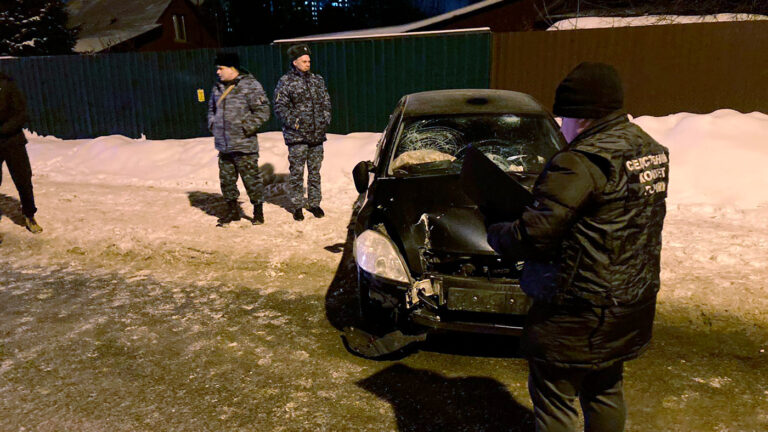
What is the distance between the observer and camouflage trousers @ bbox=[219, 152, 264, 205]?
6.26 meters

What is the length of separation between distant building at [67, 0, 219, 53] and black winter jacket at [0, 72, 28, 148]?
23.3m

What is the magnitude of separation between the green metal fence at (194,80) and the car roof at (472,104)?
5485mm

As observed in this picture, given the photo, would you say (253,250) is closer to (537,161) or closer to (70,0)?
(537,161)

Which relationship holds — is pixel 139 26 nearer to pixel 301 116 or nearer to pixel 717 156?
pixel 301 116

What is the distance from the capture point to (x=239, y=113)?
6.04 m

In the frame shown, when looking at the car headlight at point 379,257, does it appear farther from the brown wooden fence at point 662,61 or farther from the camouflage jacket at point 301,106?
the brown wooden fence at point 662,61

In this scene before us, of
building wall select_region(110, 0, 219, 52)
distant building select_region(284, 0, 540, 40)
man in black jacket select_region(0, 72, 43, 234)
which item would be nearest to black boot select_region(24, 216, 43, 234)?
man in black jacket select_region(0, 72, 43, 234)

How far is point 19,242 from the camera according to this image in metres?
6.12

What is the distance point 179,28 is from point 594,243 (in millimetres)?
34899

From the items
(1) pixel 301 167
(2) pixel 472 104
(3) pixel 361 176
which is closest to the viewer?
(3) pixel 361 176

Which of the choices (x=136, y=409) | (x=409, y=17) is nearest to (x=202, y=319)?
(x=136, y=409)

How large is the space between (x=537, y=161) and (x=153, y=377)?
309 cm

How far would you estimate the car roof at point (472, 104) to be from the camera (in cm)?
452

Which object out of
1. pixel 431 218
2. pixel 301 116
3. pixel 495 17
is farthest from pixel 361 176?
pixel 495 17
